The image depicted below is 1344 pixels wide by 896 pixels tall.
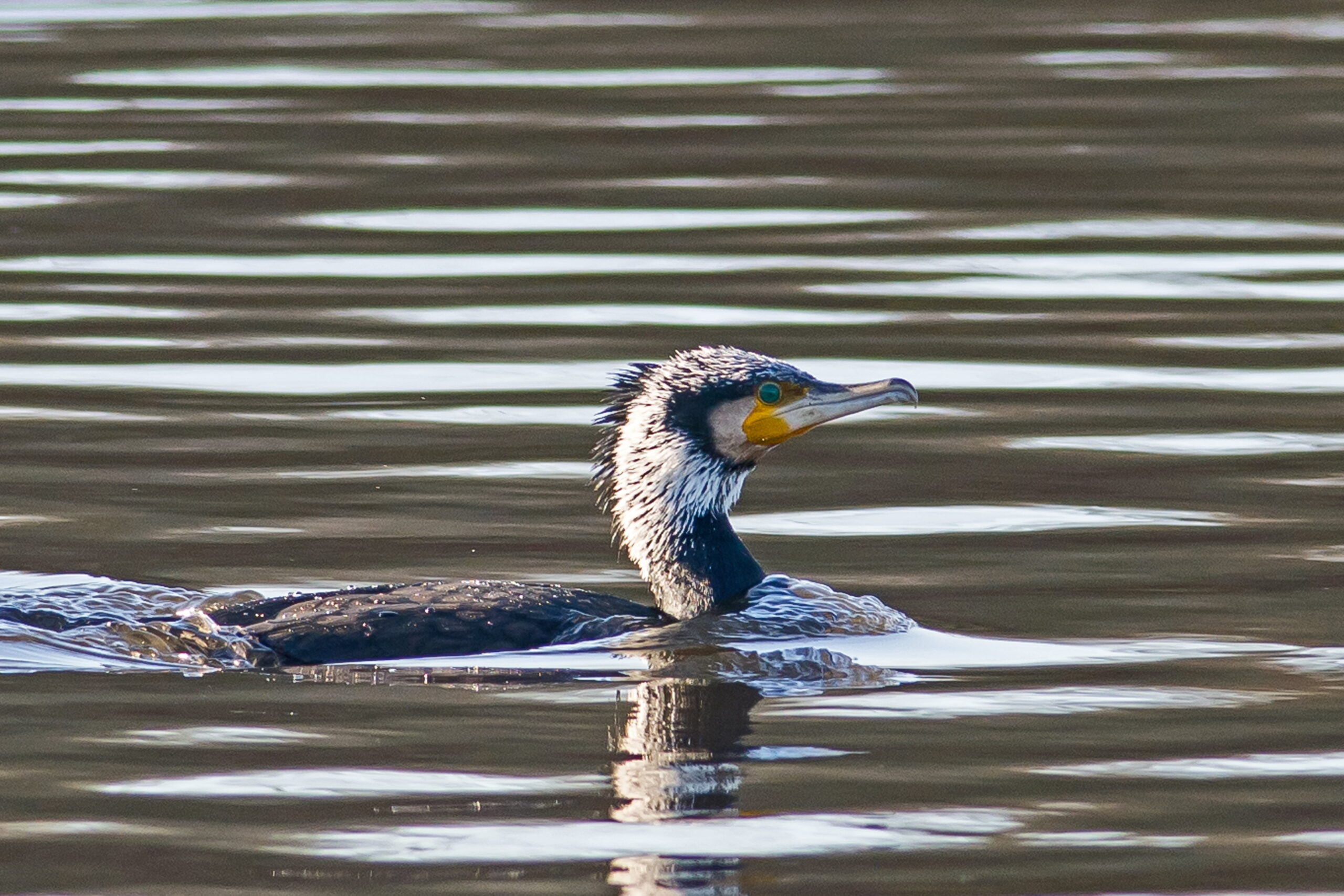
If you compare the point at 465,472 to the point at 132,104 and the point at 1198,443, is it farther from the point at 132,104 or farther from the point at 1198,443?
the point at 132,104

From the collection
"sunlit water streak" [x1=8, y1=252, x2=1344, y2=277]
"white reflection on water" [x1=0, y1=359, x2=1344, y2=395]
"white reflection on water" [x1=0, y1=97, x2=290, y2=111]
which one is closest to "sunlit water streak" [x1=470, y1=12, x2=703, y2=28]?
"white reflection on water" [x1=0, y1=97, x2=290, y2=111]

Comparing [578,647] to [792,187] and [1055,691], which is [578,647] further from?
[792,187]

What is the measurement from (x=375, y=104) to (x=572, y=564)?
33.1 feet

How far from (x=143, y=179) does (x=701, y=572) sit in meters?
8.59

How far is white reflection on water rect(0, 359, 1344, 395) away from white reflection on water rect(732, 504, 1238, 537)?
1.90 metres

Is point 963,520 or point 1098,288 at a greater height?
point 1098,288

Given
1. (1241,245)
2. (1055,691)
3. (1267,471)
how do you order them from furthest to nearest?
(1241,245), (1267,471), (1055,691)

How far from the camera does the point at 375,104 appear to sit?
18484 mm

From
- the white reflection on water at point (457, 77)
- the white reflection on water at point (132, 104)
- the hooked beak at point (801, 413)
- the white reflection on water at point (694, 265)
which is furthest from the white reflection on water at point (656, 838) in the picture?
the white reflection on water at point (457, 77)

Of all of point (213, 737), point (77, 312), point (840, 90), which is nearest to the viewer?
point (213, 737)

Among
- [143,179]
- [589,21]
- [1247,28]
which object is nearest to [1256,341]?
[143,179]

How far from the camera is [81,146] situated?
16.9 m

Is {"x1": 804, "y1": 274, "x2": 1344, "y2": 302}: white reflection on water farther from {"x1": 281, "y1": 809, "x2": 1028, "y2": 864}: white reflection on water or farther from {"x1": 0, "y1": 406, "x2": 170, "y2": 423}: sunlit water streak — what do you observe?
{"x1": 281, "y1": 809, "x2": 1028, "y2": 864}: white reflection on water

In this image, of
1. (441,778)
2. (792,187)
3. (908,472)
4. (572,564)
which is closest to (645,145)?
(792,187)
